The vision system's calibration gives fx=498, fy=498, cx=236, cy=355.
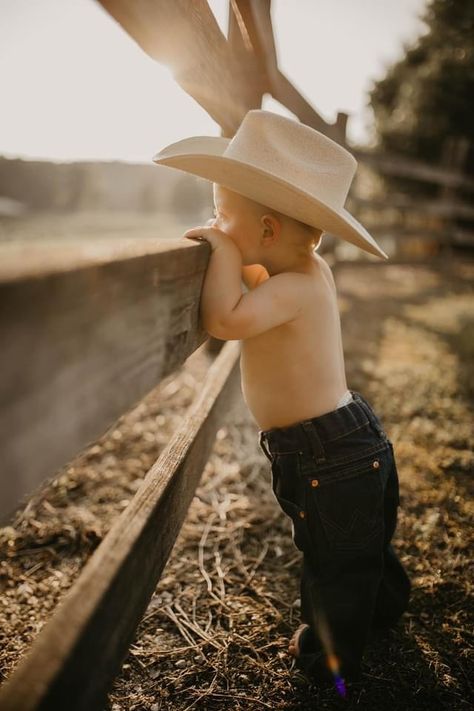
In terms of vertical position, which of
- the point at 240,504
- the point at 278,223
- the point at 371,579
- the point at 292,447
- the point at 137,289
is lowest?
the point at 240,504

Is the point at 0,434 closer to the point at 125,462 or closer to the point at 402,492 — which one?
the point at 125,462

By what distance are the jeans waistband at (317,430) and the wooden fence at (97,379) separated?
1.01 feet

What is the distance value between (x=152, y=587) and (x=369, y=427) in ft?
2.64

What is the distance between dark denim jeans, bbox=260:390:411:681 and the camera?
1476 millimetres

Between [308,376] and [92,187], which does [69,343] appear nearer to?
[308,376]

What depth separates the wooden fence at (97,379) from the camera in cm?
60

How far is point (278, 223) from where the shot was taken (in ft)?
4.37

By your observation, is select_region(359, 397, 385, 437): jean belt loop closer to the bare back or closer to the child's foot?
the bare back

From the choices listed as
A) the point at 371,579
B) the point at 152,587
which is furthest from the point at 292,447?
the point at 152,587

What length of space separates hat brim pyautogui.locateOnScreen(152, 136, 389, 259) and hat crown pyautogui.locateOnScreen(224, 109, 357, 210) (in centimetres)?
2

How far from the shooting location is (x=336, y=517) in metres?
1.48

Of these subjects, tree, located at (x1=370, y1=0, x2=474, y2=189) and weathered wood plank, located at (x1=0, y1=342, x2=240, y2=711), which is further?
tree, located at (x1=370, y1=0, x2=474, y2=189)

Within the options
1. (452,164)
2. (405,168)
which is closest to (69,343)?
(405,168)

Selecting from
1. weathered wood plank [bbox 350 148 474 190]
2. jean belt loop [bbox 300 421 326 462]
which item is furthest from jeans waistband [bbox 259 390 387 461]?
weathered wood plank [bbox 350 148 474 190]
